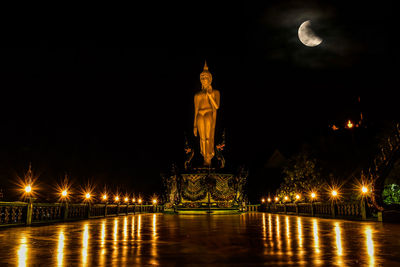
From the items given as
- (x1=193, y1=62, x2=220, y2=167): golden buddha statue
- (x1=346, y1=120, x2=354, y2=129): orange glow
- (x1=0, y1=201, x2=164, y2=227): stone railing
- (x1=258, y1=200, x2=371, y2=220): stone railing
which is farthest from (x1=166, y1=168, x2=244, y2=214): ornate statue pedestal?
(x1=346, y1=120, x2=354, y2=129): orange glow

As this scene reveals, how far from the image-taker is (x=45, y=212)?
42.4ft

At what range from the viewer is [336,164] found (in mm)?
25625

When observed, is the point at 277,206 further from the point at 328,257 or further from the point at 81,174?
the point at 328,257

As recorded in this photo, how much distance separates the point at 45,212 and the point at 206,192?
1066 centimetres

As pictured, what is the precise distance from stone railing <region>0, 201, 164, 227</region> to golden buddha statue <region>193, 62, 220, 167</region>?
25.2ft

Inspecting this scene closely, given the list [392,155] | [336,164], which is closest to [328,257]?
[392,155]

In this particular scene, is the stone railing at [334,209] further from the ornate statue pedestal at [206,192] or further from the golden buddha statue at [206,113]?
the golden buddha statue at [206,113]

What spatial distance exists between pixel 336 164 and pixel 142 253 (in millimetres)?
24136

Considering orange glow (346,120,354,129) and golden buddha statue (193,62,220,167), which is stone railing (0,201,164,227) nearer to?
golden buddha statue (193,62,220,167)

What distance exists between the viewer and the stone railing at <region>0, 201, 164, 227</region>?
10.6 metres

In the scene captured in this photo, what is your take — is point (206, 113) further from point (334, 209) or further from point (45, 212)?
point (45, 212)

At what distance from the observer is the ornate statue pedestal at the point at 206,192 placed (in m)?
20.9

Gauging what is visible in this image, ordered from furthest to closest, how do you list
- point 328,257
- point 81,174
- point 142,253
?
1. point 81,174
2. point 142,253
3. point 328,257

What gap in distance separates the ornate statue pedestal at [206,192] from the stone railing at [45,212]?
4848 mm
